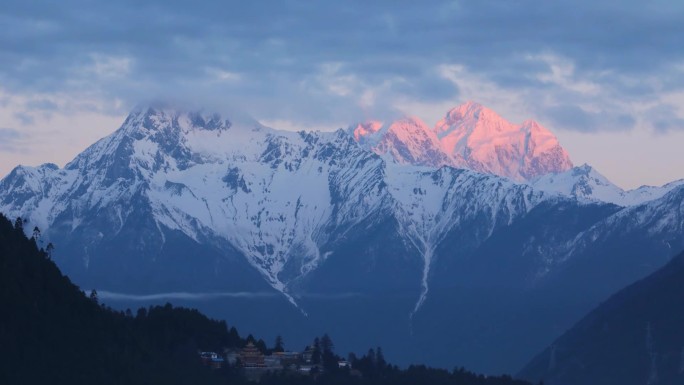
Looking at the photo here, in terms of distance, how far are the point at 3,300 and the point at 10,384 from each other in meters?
13.7

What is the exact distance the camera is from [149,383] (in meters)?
200

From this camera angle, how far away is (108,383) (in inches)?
7667

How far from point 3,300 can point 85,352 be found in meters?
7.46

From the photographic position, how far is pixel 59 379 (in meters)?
191

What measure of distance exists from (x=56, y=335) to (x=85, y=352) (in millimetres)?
2586

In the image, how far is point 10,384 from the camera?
18588 centimetres

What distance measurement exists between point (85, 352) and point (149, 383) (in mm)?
5495

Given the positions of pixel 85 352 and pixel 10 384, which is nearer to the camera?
pixel 10 384

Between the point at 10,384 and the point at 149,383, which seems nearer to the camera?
the point at 10,384

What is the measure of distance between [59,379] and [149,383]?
10.7 meters

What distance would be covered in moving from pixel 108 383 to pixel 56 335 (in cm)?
690

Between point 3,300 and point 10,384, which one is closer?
point 10,384

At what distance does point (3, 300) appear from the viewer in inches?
7805

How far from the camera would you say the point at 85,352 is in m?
199
